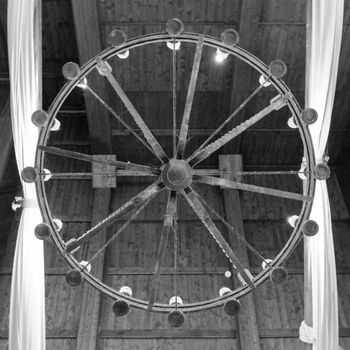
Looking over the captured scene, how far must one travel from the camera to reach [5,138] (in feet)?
23.4

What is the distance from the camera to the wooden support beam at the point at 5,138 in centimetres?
694

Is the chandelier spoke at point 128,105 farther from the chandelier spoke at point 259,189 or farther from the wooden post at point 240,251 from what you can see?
the wooden post at point 240,251

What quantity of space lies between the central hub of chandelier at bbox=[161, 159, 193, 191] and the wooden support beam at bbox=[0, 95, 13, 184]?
3.62 m

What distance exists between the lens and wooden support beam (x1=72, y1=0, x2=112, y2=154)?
21.7 feet

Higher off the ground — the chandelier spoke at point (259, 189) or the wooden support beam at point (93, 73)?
the wooden support beam at point (93, 73)

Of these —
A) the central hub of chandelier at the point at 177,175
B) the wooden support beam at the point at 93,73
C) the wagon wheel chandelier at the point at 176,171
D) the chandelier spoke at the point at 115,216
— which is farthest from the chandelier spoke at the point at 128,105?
the wooden support beam at the point at 93,73

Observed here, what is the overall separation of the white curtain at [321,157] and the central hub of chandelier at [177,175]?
1432 mm

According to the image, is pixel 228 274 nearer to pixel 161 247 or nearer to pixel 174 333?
pixel 174 333

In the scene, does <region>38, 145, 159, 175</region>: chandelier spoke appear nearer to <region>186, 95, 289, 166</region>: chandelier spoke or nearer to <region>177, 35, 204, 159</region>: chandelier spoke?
<region>177, 35, 204, 159</region>: chandelier spoke

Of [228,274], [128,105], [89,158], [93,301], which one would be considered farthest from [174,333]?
[128,105]

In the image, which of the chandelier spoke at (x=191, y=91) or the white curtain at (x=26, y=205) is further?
the white curtain at (x=26, y=205)

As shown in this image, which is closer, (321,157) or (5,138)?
(321,157)

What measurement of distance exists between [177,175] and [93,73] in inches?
144

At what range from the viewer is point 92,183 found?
7.84 meters
